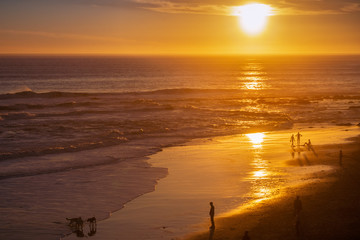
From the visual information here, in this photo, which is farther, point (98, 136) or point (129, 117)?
point (129, 117)

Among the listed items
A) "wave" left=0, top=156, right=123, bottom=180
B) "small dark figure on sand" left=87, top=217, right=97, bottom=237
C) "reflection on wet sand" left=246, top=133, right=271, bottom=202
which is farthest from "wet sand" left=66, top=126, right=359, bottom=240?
"wave" left=0, top=156, right=123, bottom=180

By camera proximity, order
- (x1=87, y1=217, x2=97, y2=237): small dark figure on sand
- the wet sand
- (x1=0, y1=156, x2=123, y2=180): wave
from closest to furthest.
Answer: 1. (x1=87, y1=217, x2=97, y2=237): small dark figure on sand
2. the wet sand
3. (x1=0, y1=156, x2=123, y2=180): wave

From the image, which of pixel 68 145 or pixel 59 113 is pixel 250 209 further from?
pixel 59 113

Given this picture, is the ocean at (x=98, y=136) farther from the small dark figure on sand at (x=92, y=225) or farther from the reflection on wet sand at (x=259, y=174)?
the reflection on wet sand at (x=259, y=174)

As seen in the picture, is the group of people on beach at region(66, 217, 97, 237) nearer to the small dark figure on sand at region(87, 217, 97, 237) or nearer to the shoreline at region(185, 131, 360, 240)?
the small dark figure on sand at region(87, 217, 97, 237)

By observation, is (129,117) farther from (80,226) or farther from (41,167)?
(80,226)

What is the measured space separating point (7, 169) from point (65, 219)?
10754mm

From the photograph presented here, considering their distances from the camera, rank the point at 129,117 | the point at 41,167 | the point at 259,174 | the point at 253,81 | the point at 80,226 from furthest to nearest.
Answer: the point at 253,81, the point at 129,117, the point at 41,167, the point at 259,174, the point at 80,226

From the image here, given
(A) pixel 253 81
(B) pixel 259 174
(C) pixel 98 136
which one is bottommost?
(B) pixel 259 174

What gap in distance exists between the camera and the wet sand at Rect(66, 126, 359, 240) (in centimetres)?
1705

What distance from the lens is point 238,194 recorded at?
2148 cm

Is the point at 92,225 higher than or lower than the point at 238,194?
lower

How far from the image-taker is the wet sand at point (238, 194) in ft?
55.9

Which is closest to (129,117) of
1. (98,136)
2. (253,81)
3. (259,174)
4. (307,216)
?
(98,136)
